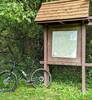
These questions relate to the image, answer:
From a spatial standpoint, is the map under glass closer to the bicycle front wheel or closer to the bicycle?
the bicycle front wheel

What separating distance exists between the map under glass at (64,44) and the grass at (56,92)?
98cm

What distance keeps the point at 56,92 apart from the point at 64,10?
239 centimetres

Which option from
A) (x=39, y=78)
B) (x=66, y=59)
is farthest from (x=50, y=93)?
(x=66, y=59)

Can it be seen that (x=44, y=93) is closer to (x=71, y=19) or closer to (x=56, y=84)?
(x=56, y=84)

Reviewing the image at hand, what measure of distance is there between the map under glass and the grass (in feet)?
3.21

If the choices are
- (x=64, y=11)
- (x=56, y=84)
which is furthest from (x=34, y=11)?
(x=56, y=84)

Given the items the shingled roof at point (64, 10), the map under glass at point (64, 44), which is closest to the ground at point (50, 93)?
the map under glass at point (64, 44)

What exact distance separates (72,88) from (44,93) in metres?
0.89

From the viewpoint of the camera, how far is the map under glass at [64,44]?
755 cm

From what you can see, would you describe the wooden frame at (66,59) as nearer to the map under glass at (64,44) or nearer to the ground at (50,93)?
the map under glass at (64,44)

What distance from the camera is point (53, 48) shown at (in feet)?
26.2

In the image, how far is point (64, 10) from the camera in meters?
7.73

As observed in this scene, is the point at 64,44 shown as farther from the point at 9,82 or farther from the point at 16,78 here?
the point at 9,82

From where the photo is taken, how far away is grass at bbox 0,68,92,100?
7.15m
